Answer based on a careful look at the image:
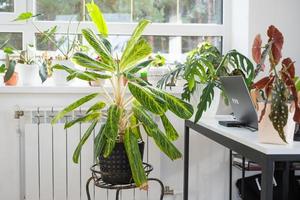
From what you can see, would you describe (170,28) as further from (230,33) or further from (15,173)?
(15,173)

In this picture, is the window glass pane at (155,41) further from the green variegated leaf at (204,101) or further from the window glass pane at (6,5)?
the green variegated leaf at (204,101)

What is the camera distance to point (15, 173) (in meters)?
2.50

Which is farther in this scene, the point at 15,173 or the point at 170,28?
the point at 170,28

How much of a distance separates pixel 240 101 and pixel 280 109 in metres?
0.40

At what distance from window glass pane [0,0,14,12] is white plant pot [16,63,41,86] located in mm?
419

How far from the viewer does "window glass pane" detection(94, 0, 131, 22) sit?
274 centimetres

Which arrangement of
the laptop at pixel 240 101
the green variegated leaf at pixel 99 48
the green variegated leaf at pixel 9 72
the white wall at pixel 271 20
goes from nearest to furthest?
the laptop at pixel 240 101
the green variegated leaf at pixel 99 48
the green variegated leaf at pixel 9 72
the white wall at pixel 271 20

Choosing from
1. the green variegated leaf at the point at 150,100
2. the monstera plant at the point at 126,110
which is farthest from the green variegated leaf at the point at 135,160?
the green variegated leaf at the point at 150,100

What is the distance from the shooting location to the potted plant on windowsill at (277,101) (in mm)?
1294

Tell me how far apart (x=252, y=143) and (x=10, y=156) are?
173 cm

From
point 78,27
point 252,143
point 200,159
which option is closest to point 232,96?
point 252,143

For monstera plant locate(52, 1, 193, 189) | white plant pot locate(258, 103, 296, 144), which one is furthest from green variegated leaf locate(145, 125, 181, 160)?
white plant pot locate(258, 103, 296, 144)

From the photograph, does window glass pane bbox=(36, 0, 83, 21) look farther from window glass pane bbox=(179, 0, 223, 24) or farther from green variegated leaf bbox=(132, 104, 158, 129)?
green variegated leaf bbox=(132, 104, 158, 129)

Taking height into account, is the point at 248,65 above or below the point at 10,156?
above
